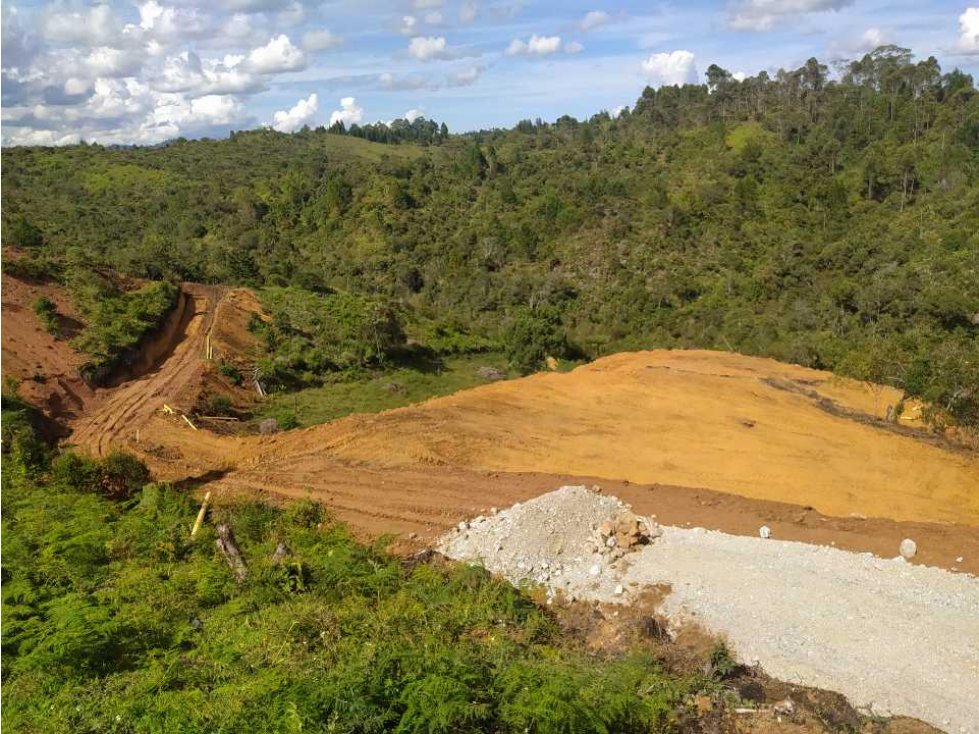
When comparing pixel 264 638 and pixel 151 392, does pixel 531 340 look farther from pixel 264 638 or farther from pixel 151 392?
pixel 264 638

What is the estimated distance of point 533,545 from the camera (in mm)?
12742

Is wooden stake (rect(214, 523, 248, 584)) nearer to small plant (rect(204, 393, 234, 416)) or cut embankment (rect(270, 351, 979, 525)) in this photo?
cut embankment (rect(270, 351, 979, 525))

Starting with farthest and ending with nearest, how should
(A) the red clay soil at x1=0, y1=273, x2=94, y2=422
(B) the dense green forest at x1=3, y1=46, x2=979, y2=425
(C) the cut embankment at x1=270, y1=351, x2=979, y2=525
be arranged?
1. (B) the dense green forest at x1=3, y1=46, x2=979, y2=425
2. (A) the red clay soil at x1=0, y1=273, x2=94, y2=422
3. (C) the cut embankment at x1=270, y1=351, x2=979, y2=525

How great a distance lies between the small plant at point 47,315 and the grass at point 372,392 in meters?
6.40

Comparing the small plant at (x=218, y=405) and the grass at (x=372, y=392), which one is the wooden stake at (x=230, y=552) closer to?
the grass at (x=372, y=392)

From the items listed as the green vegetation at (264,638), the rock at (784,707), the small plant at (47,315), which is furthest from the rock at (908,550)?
the small plant at (47,315)

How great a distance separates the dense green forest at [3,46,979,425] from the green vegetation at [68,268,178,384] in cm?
268

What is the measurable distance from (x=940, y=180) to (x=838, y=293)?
20.9 m

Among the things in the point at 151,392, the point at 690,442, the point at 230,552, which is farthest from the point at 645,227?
the point at 230,552

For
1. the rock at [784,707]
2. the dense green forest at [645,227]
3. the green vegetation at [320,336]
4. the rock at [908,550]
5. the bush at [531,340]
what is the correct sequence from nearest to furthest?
the rock at [784,707], the rock at [908,550], the green vegetation at [320,336], the bush at [531,340], the dense green forest at [645,227]

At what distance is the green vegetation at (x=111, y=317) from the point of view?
2059 cm

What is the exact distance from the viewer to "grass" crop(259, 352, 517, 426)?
21188 mm

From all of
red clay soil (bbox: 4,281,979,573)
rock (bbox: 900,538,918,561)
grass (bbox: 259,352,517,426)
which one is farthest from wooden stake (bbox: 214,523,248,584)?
rock (bbox: 900,538,918,561)

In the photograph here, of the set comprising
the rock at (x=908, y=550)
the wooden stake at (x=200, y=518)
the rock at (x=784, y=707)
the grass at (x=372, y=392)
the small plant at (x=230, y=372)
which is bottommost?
the rock at (x=908, y=550)
